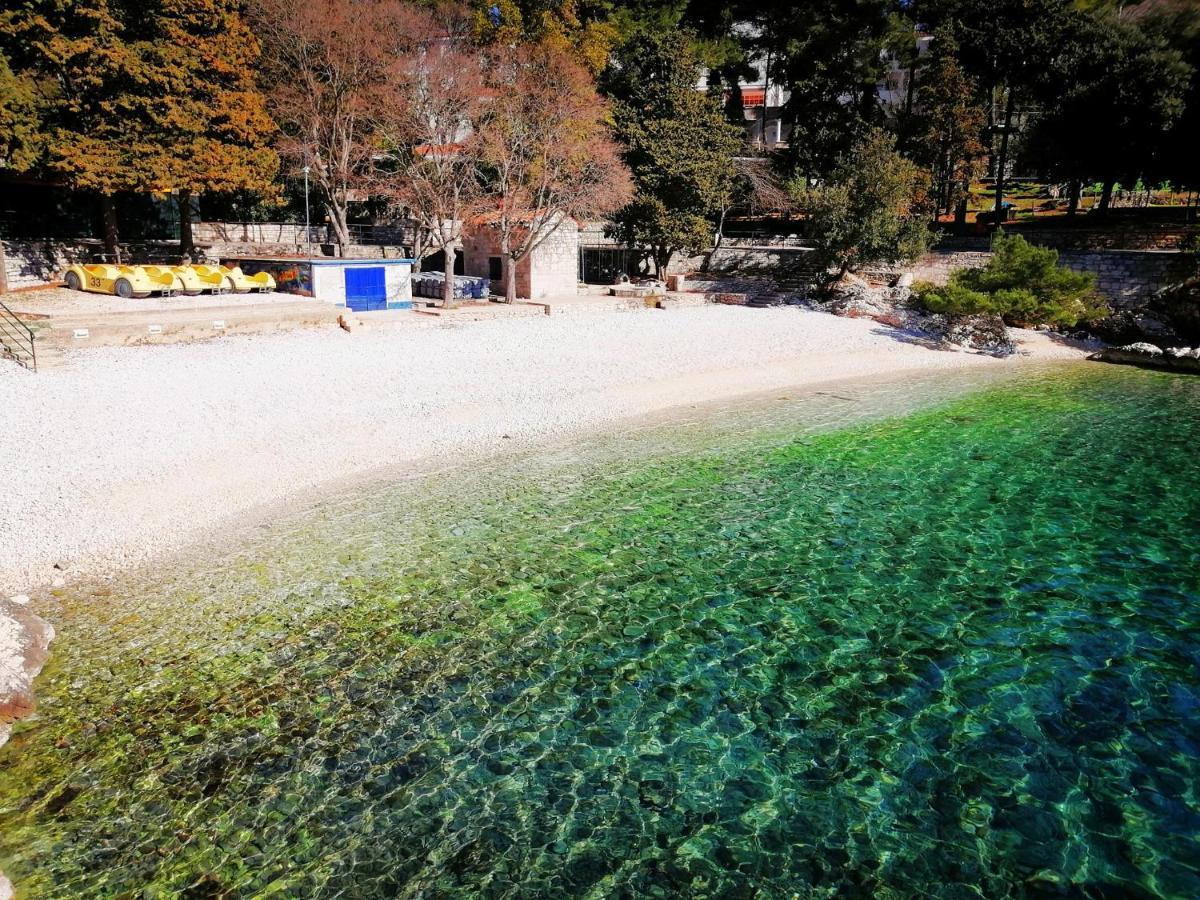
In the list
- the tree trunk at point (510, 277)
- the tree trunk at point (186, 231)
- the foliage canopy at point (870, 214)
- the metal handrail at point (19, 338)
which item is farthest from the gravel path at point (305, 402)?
the tree trunk at point (186, 231)

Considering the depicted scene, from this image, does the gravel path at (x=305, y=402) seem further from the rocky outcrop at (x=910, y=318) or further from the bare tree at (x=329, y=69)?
the bare tree at (x=329, y=69)

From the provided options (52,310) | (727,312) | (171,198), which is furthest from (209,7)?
(727,312)

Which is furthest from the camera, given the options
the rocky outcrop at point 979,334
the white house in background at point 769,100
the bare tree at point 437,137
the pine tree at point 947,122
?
the white house in background at point 769,100

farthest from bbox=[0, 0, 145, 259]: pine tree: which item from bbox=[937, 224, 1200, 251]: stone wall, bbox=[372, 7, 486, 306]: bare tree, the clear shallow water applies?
bbox=[937, 224, 1200, 251]: stone wall

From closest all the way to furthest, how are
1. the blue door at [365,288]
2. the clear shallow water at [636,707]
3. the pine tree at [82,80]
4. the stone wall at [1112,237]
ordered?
the clear shallow water at [636,707] < the pine tree at [82,80] < the blue door at [365,288] < the stone wall at [1112,237]

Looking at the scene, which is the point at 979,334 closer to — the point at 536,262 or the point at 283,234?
the point at 536,262

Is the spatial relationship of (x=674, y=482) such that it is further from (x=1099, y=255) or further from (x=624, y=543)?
(x=1099, y=255)
